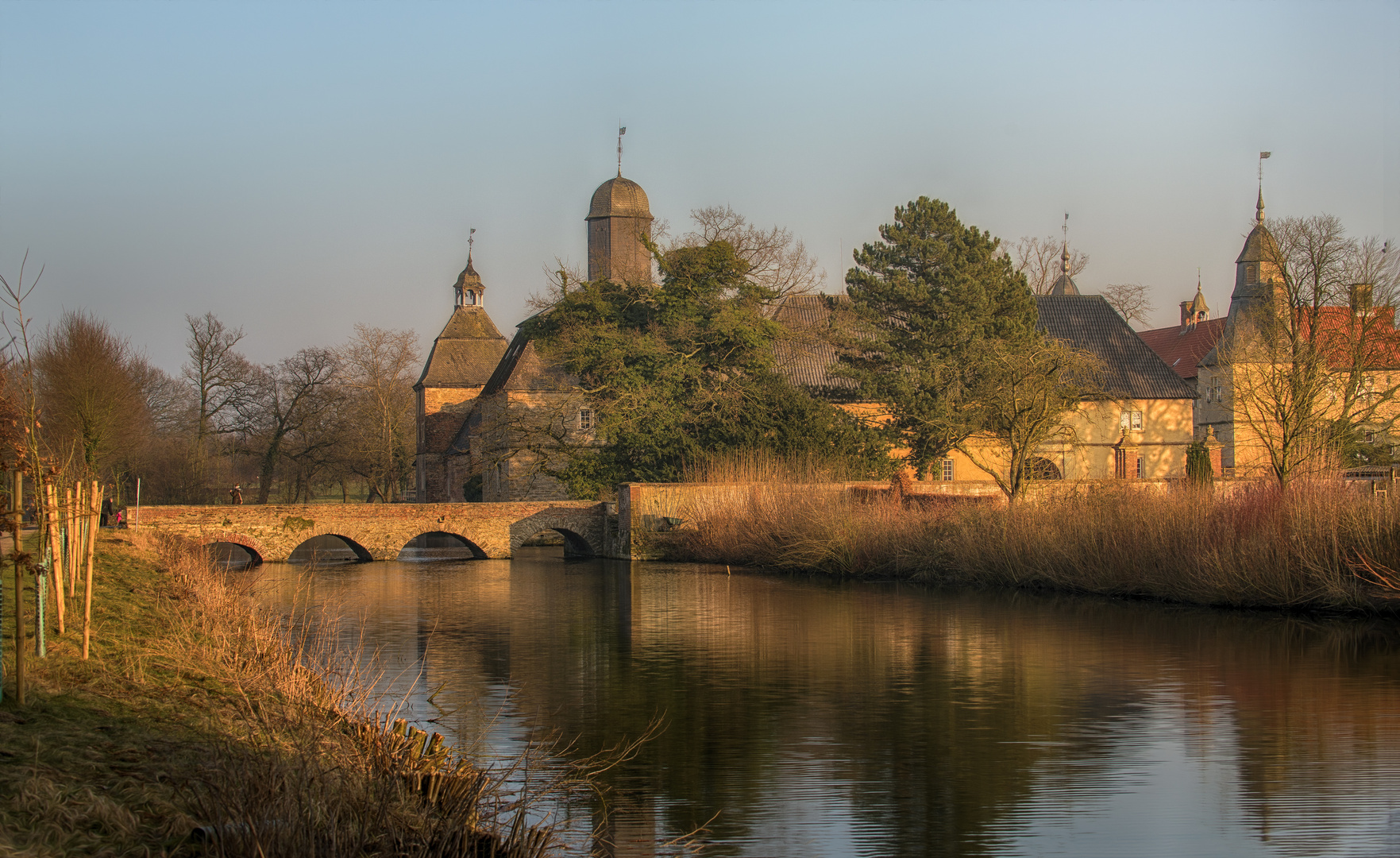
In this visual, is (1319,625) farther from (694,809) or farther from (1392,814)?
(694,809)

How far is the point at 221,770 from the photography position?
217 inches

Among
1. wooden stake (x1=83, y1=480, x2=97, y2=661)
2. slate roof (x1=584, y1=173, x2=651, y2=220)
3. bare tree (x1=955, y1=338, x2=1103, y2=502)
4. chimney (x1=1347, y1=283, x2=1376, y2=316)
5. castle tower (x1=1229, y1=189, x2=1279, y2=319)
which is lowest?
wooden stake (x1=83, y1=480, x2=97, y2=661)

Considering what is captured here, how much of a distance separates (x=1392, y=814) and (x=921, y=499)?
21.1 meters

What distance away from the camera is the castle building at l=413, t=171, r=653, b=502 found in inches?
1462

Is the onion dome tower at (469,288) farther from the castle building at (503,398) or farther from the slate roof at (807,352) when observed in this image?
the slate roof at (807,352)

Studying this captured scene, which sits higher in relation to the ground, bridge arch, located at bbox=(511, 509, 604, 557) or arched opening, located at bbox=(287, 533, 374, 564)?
bridge arch, located at bbox=(511, 509, 604, 557)

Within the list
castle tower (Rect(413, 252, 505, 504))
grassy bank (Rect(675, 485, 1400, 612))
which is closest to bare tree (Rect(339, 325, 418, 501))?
castle tower (Rect(413, 252, 505, 504))

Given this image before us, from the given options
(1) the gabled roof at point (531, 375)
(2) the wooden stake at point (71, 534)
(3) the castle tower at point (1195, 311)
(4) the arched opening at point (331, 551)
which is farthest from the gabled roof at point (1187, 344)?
(2) the wooden stake at point (71, 534)

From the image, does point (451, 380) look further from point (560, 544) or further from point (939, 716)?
point (939, 716)

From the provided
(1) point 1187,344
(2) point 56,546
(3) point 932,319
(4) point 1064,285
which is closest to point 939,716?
(2) point 56,546

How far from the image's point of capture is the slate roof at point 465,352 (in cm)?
5597

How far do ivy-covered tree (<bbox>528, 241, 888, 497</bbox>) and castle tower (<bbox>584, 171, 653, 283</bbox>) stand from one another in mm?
14115

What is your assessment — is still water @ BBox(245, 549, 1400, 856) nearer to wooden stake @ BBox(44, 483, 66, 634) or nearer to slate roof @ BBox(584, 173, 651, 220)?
wooden stake @ BBox(44, 483, 66, 634)

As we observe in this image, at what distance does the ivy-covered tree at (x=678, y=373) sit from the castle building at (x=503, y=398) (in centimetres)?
125
